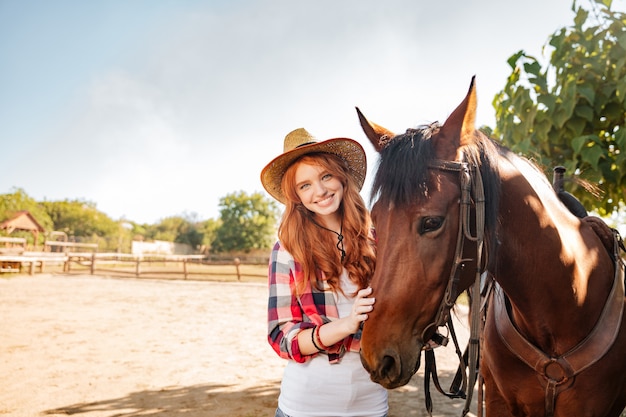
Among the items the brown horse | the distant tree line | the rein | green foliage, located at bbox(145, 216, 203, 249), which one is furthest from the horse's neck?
green foliage, located at bbox(145, 216, 203, 249)

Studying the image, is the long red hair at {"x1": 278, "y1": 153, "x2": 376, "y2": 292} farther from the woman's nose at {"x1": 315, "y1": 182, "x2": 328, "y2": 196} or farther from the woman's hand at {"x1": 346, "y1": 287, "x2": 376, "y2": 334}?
the woman's hand at {"x1": 346, "y1": 287, "x2": 376, "y2": 334}

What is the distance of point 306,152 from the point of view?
73.9 inches

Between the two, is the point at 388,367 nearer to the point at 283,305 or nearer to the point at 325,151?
the point at 283,305

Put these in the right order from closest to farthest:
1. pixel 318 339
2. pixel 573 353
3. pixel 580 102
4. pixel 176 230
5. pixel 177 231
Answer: pixel 318 339, pixel 573 353, pixel 580 102, pixel 177 231, pixel 176 230

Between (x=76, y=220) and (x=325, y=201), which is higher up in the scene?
(x=76, y=220)

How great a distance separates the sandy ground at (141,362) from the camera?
4.43m

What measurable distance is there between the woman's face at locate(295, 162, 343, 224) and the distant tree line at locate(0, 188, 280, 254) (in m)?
34.4

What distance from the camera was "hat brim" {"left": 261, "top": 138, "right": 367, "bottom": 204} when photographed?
1.86m

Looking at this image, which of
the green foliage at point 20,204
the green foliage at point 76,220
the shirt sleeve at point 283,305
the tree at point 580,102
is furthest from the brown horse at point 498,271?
the green foliage at point 76,220

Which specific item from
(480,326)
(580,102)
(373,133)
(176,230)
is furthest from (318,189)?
(176,230)

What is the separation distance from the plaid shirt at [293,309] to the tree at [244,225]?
143ft

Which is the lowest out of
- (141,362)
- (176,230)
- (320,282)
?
(141,362)

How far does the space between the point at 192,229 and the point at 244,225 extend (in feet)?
46.2

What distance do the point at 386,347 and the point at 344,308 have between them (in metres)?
0.42
